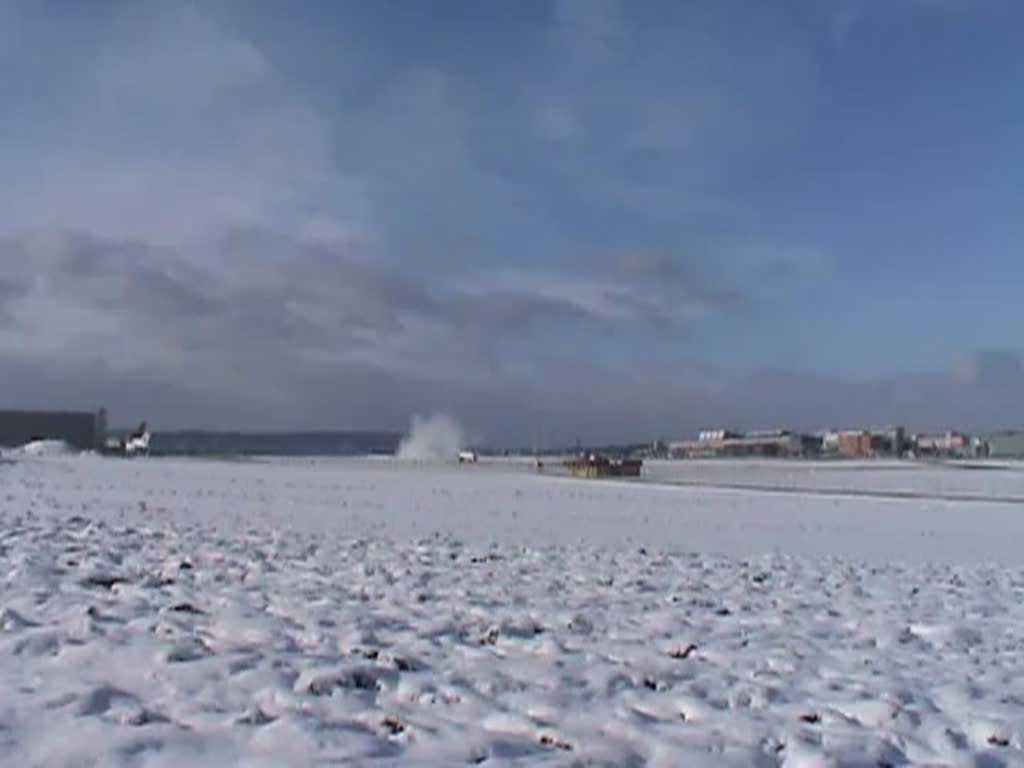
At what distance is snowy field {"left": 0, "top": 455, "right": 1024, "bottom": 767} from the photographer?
5879 millimetres

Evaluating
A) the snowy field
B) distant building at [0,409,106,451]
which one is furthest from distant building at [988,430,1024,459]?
the snowy field

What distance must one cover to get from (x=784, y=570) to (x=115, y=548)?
29.7 feet

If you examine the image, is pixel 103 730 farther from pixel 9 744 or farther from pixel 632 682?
pixel 632 682

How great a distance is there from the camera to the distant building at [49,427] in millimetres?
145625

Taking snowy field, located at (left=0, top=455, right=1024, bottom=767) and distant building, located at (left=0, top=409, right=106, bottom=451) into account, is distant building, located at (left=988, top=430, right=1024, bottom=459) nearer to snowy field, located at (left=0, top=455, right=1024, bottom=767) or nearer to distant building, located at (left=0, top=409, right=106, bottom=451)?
distant building, located at (left=0, top=409, right=106, bottom=451)

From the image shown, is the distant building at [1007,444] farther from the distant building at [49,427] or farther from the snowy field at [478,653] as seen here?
the snowy field at [478,653]

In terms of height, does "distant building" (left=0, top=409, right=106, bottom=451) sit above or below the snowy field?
above

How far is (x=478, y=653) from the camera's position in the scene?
26.2 ft

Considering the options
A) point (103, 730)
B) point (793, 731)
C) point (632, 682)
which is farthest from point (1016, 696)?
point (103, 730)

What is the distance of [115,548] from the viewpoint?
12875mm

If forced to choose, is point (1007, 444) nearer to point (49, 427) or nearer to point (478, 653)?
point (49, 427)

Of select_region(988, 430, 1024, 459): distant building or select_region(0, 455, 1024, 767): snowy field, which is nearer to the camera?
select_region(0, 455, 1024, 767): snowy field

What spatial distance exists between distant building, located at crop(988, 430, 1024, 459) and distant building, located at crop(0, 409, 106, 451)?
12717 centimetres

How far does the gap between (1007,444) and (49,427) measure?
138750 millimetres
